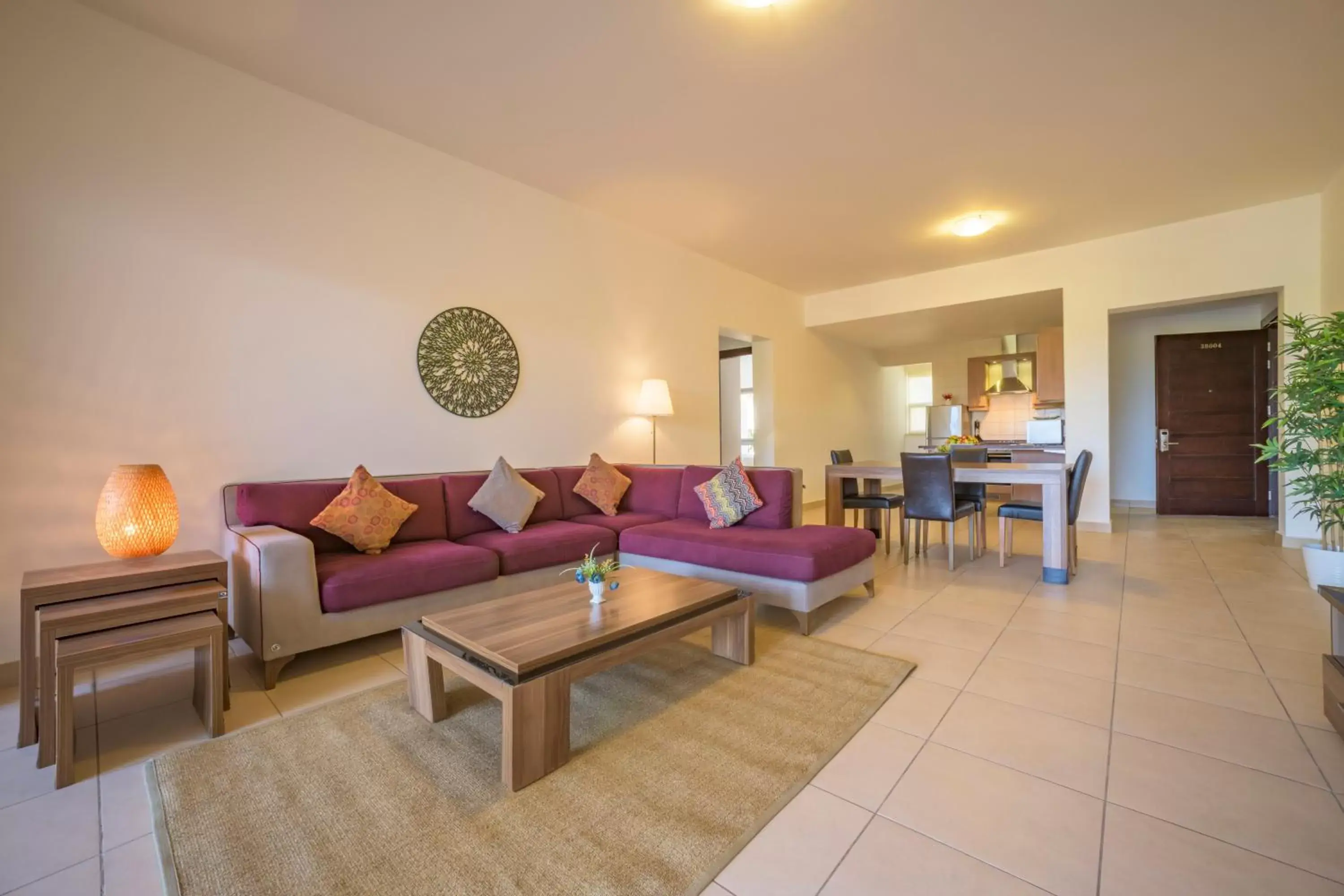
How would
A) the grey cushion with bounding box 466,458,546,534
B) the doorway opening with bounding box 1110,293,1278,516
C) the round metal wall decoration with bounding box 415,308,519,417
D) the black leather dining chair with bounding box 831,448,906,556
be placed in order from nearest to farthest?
1. the grey cushion with bounding box 466,458,546,534
2. the round metal wall decoration with bounding box 415,308,519,417
3. the black leather dining chair with bounding box 831,448,906,556
4. the doorway opening with bounding box 1110,293,1278,516

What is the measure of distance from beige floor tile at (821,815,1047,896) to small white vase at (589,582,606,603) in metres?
1.16

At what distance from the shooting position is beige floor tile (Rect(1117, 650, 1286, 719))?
2.04 metres

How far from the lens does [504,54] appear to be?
2719 mm

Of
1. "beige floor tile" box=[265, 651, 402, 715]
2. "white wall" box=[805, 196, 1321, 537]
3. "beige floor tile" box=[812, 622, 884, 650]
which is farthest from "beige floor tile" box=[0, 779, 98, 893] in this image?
"white wall" box=[805, 196, 1321, 537]

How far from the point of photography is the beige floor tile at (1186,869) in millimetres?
1216

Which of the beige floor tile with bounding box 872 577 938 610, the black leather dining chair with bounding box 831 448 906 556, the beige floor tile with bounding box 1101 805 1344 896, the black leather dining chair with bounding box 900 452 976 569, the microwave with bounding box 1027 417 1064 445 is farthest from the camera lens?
the microwave with bounding box 1027 417 1064 445

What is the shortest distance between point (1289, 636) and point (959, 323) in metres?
5.48

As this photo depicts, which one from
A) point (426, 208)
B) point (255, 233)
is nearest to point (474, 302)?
point (426, 208)

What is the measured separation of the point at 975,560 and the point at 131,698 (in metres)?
5.10

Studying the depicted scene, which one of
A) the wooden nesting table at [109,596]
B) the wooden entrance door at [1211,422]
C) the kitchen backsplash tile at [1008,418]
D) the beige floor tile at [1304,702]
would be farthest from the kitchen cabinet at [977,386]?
the wooden nesting table at [109,596]

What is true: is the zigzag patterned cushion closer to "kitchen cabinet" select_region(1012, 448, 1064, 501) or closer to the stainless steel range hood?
"kitchen cabinet" select_region(1012, 448, 1064, 501)

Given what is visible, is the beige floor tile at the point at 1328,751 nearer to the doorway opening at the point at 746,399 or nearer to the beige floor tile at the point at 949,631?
the beige floor tile at the point at 949,631

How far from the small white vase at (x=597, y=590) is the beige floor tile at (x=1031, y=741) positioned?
126 cm

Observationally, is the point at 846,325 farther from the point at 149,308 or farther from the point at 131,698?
the point at 131,698
